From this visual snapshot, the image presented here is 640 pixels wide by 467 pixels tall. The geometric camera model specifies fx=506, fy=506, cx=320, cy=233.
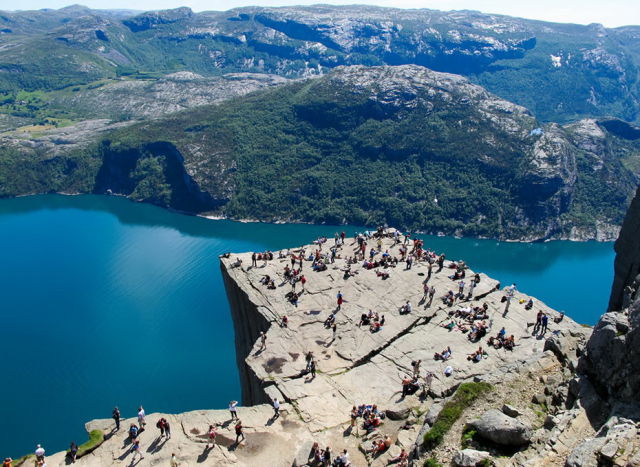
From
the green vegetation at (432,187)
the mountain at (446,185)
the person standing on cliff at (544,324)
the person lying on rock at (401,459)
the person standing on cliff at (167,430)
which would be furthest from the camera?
the green vegetation at (432,187)

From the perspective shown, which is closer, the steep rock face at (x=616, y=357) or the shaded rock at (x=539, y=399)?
the steep rock face at (x=616, y=357)

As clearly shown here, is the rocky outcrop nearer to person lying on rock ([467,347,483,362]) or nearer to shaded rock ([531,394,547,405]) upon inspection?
shaded rock ([531,394,547,405])

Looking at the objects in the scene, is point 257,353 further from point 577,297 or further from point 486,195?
point 486,195

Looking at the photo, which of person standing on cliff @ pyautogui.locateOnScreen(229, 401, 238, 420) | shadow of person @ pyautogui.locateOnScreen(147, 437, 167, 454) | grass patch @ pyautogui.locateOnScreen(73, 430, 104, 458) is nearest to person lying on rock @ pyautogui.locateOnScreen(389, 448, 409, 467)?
person standing on cliff @ pyautogui.locateOnScreen(229, 401, 238, 420)

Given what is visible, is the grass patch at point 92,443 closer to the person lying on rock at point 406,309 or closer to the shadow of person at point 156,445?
the shadow of person at point 156,445

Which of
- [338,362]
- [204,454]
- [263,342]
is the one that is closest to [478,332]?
[338,362]

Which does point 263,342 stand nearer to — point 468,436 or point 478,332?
point 478,332

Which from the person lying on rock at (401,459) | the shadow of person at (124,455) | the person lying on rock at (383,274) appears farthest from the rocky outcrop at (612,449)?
the person lying on rock at (383,274)
